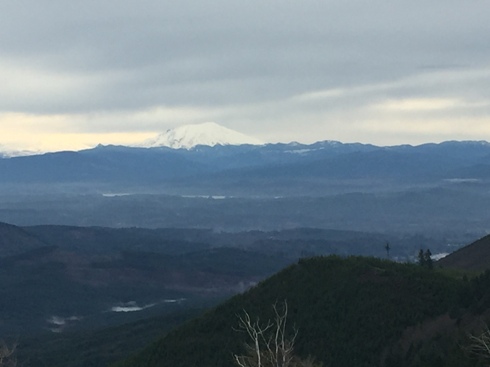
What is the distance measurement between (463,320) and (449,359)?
605 inches

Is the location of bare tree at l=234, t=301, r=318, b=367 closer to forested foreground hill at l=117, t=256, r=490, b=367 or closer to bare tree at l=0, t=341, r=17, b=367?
forested foreground hill at l=117, t=256, r=490, b=367

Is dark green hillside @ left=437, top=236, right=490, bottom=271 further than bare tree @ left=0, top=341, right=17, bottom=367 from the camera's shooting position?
Yes

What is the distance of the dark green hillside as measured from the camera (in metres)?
135

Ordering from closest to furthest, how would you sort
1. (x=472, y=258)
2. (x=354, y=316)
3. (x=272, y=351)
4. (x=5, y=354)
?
(x=5, y=354), (x=272, y=351), (x=354, y=316), (x=472, y=258)

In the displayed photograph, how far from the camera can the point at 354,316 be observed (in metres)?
96.4

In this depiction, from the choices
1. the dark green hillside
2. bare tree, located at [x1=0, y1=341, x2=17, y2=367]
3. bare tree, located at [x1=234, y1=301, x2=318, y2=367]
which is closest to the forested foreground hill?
bare tree, located at [x1=234, y1=301, x2=318, y2=367]

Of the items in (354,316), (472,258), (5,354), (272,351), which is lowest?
(354,316)

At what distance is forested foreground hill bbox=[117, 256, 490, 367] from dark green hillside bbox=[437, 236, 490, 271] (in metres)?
29.0

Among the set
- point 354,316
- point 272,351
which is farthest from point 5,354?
point 354,316

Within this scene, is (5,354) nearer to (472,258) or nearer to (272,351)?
(272,351)

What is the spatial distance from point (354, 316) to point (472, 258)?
170 feet

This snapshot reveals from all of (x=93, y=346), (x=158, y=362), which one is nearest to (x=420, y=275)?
(x=158, y=362)

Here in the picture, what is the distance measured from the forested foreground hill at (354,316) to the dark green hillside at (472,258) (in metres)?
29.0

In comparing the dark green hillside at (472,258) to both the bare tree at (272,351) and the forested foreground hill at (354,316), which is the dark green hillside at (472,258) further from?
the bare tree at (272,351)
